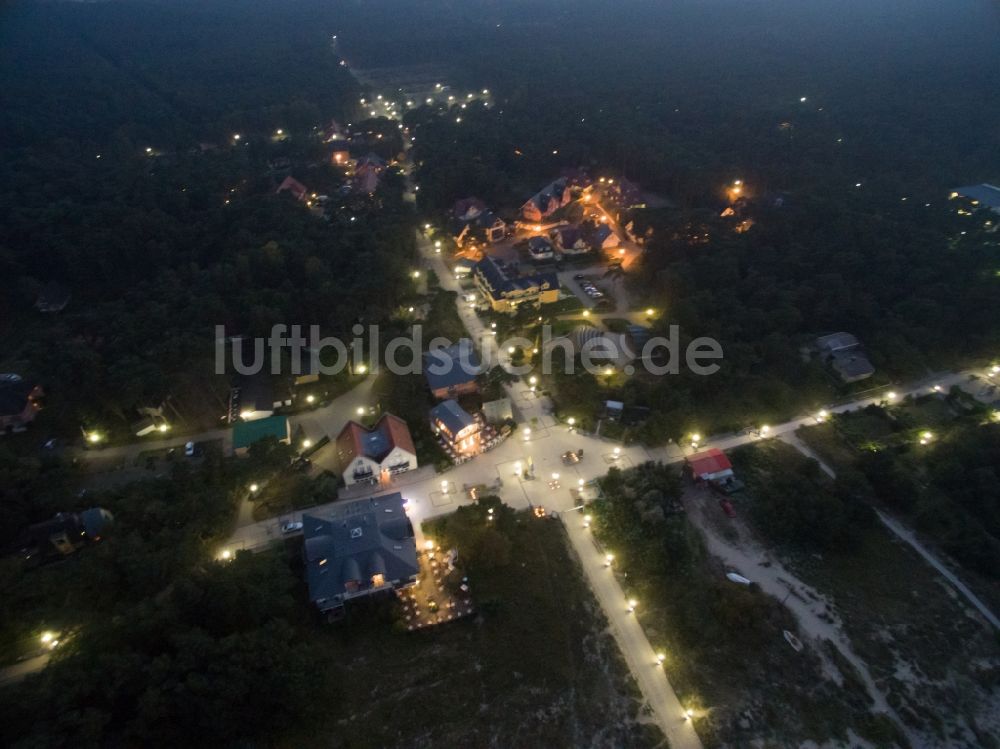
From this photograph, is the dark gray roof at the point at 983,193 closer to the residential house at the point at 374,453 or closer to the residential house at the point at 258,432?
the residential house at the point at 374,453

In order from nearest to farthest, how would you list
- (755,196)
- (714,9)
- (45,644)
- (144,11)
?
1. (45,644)
2. (755,196)
3. (144,11)
4. (714,9)

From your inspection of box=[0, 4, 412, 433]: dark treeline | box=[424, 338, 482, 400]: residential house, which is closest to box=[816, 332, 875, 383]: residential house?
box=[424, 338, 482, 400]: residential house

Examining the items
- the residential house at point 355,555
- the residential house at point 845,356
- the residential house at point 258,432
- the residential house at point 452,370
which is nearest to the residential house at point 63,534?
the residential house at point 258,432

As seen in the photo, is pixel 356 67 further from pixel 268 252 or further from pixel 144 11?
pixel 268 252

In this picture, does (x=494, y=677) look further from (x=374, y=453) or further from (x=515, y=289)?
(x=515, y=289)

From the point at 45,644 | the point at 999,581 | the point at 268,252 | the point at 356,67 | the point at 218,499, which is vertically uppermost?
the point at 356,67

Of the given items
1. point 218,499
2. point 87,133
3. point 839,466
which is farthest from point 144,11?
point 839,466

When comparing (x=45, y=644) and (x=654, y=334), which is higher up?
(x=654, y=334)
